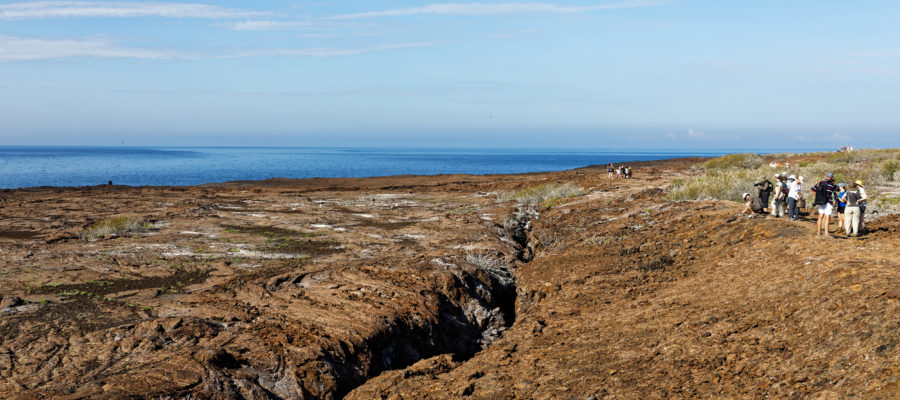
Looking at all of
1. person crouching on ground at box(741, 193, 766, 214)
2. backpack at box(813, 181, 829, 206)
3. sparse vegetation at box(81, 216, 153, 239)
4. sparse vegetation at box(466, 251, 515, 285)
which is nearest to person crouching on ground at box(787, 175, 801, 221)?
person crouching on ground at box(741, 193, 766, 214)

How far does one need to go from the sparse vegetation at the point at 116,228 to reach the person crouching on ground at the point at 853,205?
19.5 metres

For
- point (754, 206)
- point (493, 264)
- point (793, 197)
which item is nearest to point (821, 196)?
point (754, 206)

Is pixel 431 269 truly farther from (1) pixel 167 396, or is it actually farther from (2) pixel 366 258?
(1) pixel 167 396

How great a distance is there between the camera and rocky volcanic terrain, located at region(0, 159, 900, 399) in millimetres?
7312

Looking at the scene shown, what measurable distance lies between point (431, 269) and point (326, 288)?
249 cm

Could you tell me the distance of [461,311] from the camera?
1222 centimetres

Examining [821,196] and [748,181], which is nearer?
[821,196]

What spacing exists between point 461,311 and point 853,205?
8345 mm

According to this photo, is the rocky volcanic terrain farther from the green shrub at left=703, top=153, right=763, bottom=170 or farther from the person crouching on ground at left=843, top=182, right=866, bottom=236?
the green shrub at left=703, top=153, right=763, bottom=170

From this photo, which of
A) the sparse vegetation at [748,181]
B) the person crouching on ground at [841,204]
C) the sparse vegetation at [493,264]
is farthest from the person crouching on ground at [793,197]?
the sparse vegetation at [493,264]

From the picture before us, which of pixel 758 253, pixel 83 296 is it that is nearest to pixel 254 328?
pixel 83 296

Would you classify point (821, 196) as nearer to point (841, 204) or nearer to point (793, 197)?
point (841, 204)

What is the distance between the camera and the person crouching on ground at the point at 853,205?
12016 mm

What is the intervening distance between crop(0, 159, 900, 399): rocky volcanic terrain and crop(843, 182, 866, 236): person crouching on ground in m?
0.34
